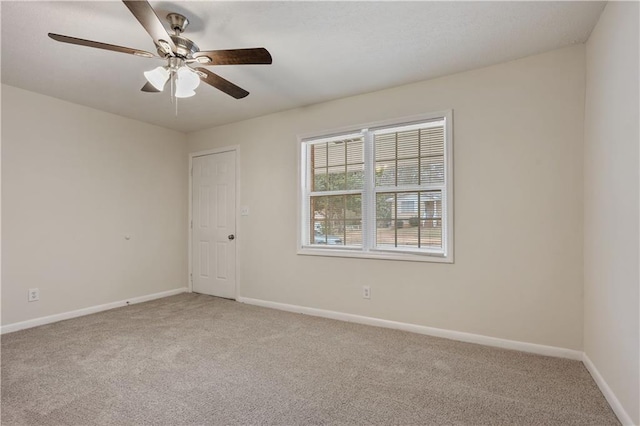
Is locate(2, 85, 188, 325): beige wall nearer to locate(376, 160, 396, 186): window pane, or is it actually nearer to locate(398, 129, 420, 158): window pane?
locate(376, 160, 396, 186): window pane

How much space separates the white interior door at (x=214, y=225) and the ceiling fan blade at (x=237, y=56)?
2.42 m

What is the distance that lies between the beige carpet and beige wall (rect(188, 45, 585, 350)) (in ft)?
0.97

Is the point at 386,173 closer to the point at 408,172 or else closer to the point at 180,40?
the point at 408,172

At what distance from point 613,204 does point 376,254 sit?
1.90 m

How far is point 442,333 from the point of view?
9.80ft

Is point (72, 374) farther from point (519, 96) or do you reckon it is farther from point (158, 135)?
point (519, 96)

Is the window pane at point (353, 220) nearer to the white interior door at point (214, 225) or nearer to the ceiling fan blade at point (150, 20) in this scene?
the white interior door at point (214, 225)

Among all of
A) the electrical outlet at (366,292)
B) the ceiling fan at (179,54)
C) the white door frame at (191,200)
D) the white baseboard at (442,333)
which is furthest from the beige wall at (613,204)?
the white door frame at (191,200)

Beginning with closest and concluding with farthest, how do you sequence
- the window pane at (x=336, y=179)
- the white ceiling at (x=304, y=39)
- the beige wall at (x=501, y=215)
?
1. the white ceiling at (x=304, y=39)
2. the beige wall at (x=501, y=215)
3. the window pane at (x=336, y=179)

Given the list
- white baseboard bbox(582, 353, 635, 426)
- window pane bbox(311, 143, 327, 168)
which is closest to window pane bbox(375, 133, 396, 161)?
window pane bbox(311, 143, 327, 168)

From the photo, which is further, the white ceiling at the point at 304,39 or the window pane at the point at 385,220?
the window pane at the point at 385,220

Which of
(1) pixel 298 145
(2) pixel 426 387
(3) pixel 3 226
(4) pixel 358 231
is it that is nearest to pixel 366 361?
(2) pixel 426 387

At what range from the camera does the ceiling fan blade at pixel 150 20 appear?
1576 mm

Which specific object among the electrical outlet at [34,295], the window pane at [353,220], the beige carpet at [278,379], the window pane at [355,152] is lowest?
the beige carpet at [278,379]
